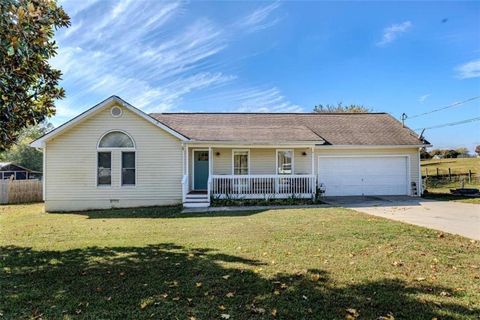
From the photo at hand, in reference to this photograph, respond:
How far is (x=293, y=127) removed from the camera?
1764 cm

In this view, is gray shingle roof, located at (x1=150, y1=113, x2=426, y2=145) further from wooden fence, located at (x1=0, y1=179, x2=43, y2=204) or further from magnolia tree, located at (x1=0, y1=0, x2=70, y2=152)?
wooden fence, located at (x1=0, y1=179, x2=43, y2=204)

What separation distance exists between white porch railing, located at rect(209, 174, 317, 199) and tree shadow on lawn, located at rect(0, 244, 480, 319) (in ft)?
29.2

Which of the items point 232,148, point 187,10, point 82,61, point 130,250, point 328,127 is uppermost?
point 187,10

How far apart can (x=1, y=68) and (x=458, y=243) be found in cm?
920

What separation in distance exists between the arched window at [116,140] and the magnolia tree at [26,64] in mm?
7593

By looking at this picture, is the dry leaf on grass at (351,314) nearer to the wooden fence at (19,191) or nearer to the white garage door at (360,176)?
the white garage door at (360,176)

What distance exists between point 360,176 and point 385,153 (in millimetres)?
1860

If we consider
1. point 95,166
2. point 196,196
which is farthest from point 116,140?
point 196,196

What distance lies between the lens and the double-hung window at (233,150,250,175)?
640 inches

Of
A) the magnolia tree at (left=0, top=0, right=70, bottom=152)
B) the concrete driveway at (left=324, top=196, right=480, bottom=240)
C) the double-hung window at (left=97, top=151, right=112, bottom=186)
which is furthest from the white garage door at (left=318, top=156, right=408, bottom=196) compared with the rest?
the magnolia tree at (left=0, top=0, right=70, bottom=152)

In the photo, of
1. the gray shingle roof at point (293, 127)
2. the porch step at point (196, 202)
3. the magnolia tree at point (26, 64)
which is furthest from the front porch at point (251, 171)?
the magnolia tree at point (26, 64)

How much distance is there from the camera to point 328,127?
60.8 ft

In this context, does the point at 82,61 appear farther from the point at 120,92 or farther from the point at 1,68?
the point at 1,68

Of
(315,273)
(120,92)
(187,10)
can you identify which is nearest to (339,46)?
(187,10)
